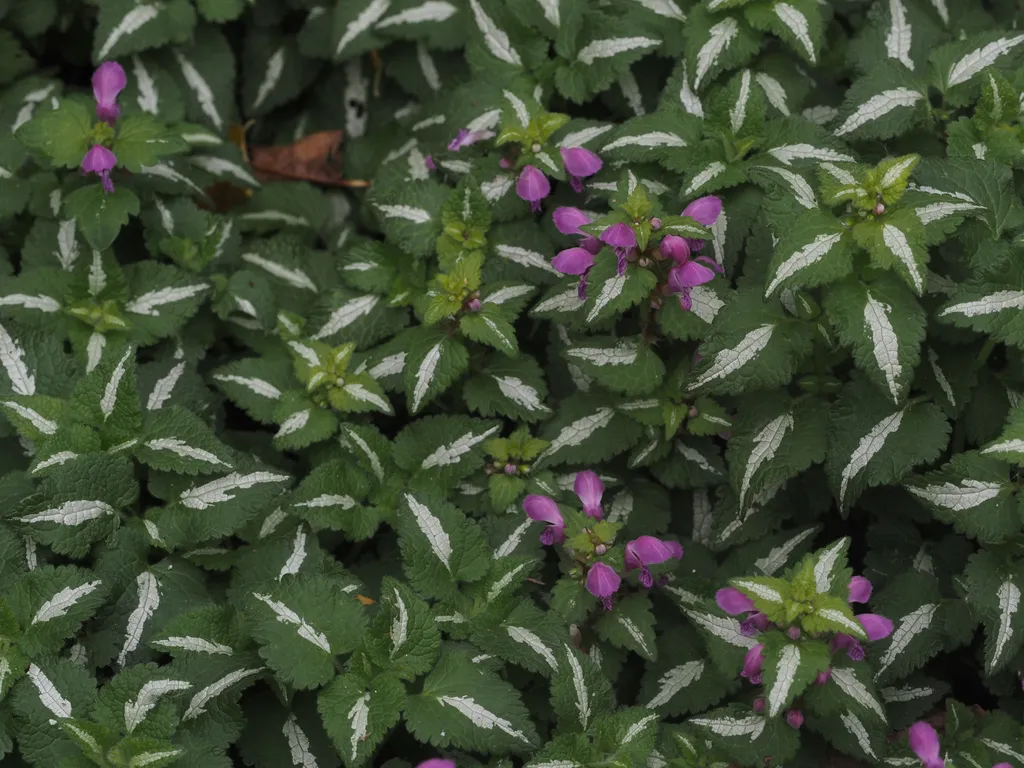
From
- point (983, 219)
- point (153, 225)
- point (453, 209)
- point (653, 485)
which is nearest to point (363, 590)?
point (653, 485)

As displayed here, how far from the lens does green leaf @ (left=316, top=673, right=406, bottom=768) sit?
231cm

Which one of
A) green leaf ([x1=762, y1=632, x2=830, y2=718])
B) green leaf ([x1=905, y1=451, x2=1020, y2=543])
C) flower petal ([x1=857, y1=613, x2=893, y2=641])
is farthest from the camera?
green leaf ([x1=905, y1=451, x2=1020, y2=543])

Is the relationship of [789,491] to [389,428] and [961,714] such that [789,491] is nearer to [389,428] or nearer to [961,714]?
[961,714]

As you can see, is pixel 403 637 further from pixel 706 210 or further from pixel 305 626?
pixel 706 210

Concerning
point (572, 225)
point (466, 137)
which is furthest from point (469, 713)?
point (466, 137)

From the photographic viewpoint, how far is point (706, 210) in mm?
2709

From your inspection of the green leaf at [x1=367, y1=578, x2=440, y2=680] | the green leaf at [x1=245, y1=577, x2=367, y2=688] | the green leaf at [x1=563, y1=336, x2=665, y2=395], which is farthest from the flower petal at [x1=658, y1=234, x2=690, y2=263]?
the green leaf at [x1=245, y1=577, x2=367, y2=688]

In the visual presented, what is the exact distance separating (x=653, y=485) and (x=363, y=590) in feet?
3.01

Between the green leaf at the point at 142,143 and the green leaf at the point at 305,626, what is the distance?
148cm

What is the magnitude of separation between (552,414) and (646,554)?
59 cm

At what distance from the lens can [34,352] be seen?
9.87ft

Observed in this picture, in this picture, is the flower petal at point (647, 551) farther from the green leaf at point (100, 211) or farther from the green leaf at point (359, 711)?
the green leaf at point (100, 211)

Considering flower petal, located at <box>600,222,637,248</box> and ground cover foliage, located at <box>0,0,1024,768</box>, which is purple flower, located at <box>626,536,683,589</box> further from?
flower petal, located at <box>600,222,637,248</box>

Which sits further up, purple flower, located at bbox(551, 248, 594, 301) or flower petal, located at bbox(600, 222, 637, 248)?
flower petal, located at bbox(600, 222, 637, 248)
